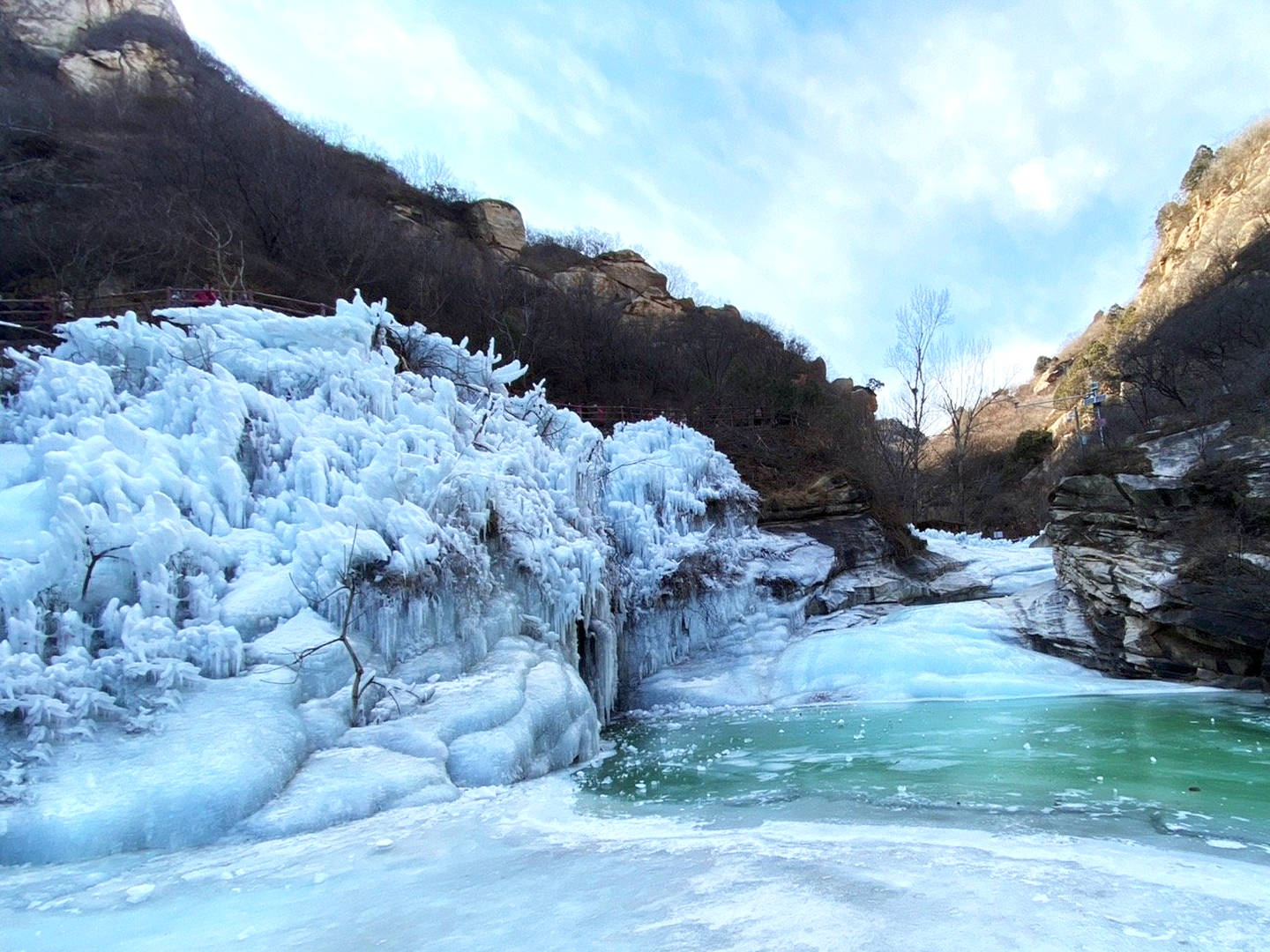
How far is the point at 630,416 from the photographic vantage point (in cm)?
2016

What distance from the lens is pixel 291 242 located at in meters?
20.4

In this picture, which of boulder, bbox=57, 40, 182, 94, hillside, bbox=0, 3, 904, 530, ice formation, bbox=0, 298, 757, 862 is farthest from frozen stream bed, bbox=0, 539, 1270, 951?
boulder, bbox=57, 40, 182, 94

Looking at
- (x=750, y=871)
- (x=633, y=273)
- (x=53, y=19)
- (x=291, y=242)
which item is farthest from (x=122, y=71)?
(x=750, y=871)

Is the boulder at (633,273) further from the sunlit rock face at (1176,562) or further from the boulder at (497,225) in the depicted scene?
the sunlit rock face at (1176,562)

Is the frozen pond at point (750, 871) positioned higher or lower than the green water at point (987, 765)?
higher

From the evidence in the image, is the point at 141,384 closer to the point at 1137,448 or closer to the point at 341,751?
the point at 341,751

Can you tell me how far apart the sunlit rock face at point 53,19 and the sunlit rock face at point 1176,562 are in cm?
3789

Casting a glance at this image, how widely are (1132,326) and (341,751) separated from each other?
3631cm

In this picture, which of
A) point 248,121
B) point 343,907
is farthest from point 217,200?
point 343,907

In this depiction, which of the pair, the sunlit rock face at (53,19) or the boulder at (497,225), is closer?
the sunlit rock face at (53,19)

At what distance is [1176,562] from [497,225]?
2863 centimetres

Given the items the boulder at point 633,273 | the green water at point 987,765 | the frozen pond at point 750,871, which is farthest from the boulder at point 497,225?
the frozen pond at point 750,871

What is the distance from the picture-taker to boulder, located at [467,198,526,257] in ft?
103

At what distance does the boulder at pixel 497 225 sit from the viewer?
103ft
